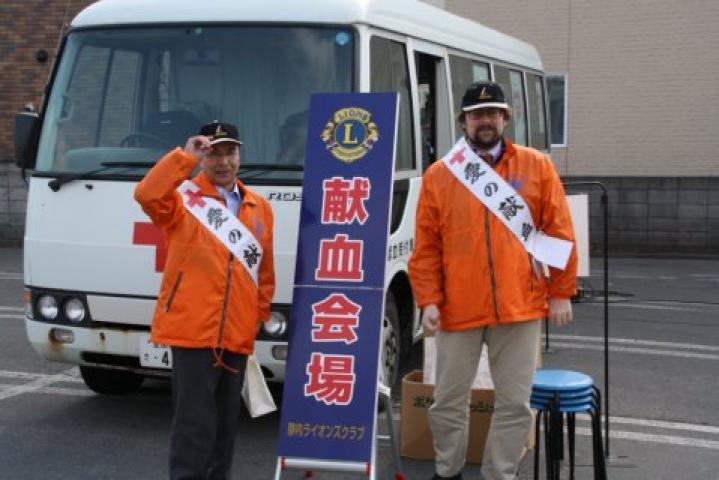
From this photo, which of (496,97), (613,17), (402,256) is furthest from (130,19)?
(613,17)

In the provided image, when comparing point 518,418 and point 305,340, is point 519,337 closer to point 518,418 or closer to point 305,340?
point 518,418

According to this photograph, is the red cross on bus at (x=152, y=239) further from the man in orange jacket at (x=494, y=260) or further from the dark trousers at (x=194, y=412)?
the man in orange jacket at (x=494, y=260)

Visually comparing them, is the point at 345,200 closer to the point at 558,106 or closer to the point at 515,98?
the point at 515,98

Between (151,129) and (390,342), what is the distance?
201 cm

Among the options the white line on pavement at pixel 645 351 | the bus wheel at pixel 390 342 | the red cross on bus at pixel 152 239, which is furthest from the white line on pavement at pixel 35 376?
the white line on pavement at pixel 645 351

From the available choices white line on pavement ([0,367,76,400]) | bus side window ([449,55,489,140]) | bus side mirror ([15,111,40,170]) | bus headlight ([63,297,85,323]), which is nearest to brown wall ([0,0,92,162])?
white line on pavement ([0,367,76,400])

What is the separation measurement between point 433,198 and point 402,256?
5.53 ft

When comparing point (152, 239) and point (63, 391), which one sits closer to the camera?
point (152, 239)

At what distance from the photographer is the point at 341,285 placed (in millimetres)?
4242

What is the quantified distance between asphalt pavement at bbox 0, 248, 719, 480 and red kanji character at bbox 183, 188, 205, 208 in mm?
1718

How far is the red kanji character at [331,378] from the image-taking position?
13.8ft

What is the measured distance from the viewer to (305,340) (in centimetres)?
427

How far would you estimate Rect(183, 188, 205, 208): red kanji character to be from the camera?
399cm

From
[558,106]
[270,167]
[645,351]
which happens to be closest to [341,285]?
[270,167]
